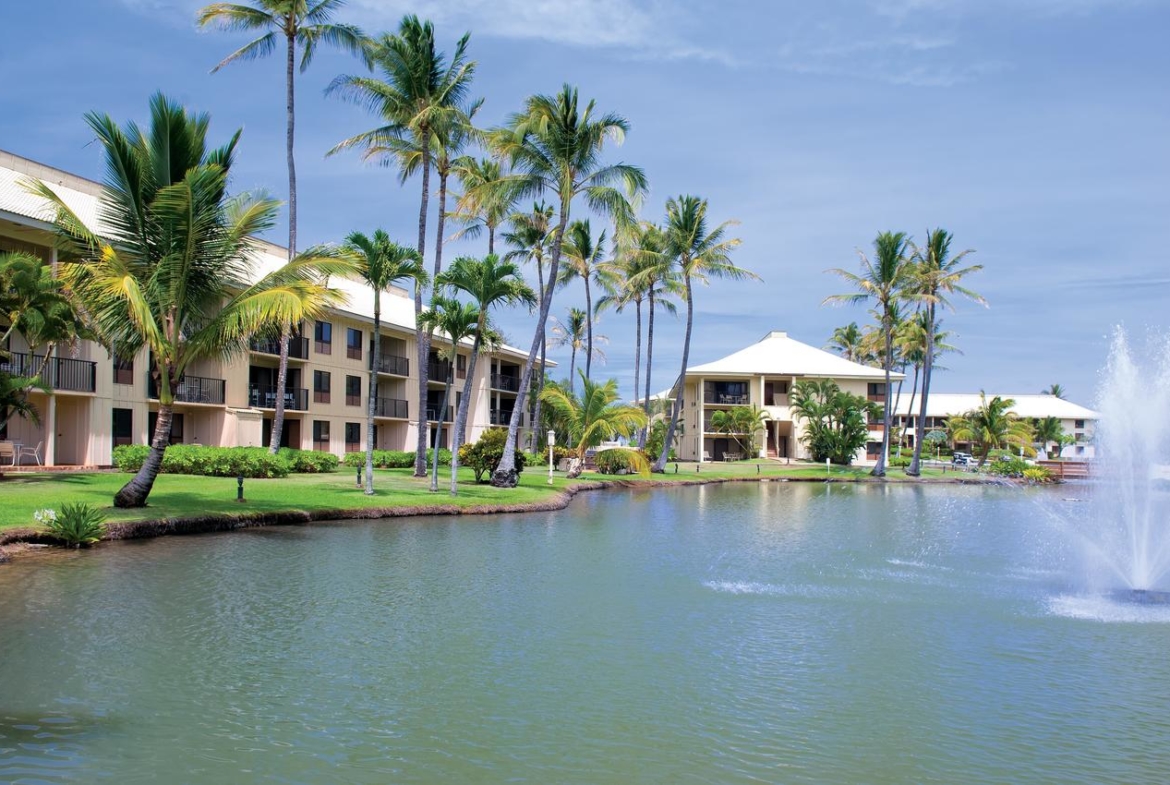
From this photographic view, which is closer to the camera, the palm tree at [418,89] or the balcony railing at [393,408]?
the palm tree at [418,89]

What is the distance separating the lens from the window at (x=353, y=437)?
155 feet

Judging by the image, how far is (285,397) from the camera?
1639 inches

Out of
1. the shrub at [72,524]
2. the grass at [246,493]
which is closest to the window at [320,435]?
the grass at [246,493]

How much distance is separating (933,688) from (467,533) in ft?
46.4

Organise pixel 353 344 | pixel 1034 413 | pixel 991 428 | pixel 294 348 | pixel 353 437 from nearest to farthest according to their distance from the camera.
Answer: pixel 294 348, pixel 353 344, pixel 353 437, pixel 991 428, pixel 1034 413

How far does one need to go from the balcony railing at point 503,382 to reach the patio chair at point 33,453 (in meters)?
34.1

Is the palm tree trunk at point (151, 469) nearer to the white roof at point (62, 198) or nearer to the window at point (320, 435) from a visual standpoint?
the white roof at point (62, 198)

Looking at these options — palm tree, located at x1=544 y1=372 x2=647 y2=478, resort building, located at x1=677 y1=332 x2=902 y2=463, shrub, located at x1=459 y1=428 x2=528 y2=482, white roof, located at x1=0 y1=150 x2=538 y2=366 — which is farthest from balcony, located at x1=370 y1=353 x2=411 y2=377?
resort building, located at x1=677 y1=332 x2=902 y2=463

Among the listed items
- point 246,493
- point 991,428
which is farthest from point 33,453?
point 991,428

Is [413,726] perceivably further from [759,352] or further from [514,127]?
[759,352]

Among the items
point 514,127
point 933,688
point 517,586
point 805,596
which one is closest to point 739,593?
point 805,596

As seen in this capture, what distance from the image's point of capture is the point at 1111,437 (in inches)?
660

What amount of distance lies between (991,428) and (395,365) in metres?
40.7

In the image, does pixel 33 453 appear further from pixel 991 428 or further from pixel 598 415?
pixel 991 428
